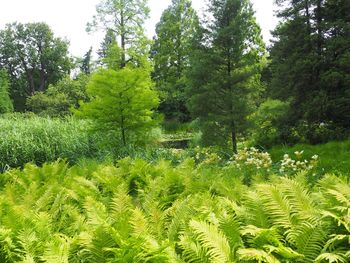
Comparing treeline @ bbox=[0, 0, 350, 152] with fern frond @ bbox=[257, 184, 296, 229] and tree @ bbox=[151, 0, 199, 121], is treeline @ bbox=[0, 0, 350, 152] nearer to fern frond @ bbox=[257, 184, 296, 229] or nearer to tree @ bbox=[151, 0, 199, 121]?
fern frond @ bbox=[257, 184, 296, 229]

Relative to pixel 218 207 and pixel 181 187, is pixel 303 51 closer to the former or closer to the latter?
pixel 181 187

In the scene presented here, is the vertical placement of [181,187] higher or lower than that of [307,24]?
lower

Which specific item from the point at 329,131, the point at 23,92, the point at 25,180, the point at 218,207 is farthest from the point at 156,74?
the point at 23,92

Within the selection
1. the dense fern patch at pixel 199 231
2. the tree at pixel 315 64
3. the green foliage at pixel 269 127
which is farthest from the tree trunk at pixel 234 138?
the dense fern patch at pixel 199 231

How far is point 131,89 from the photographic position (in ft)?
27.1

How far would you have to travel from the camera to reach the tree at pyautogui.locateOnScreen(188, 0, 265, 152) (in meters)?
9.45

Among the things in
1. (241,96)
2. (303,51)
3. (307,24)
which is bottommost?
(241,96)

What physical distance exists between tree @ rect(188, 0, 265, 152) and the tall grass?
322 cm

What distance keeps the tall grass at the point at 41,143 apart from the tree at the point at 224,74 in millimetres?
3219

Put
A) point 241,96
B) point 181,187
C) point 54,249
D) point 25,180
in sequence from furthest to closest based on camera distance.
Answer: point 241,96 → point 25,180 → point 181,187 → point 54,249

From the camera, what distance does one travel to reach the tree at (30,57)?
1590 inches

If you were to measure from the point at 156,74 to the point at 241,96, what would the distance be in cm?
1500

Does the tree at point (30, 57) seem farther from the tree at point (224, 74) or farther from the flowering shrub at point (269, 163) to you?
the flowering shrub at point (269, 163)

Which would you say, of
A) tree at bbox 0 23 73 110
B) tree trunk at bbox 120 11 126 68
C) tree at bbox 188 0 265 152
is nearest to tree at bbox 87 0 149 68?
tree trunk at bbox 120 11 126 68
